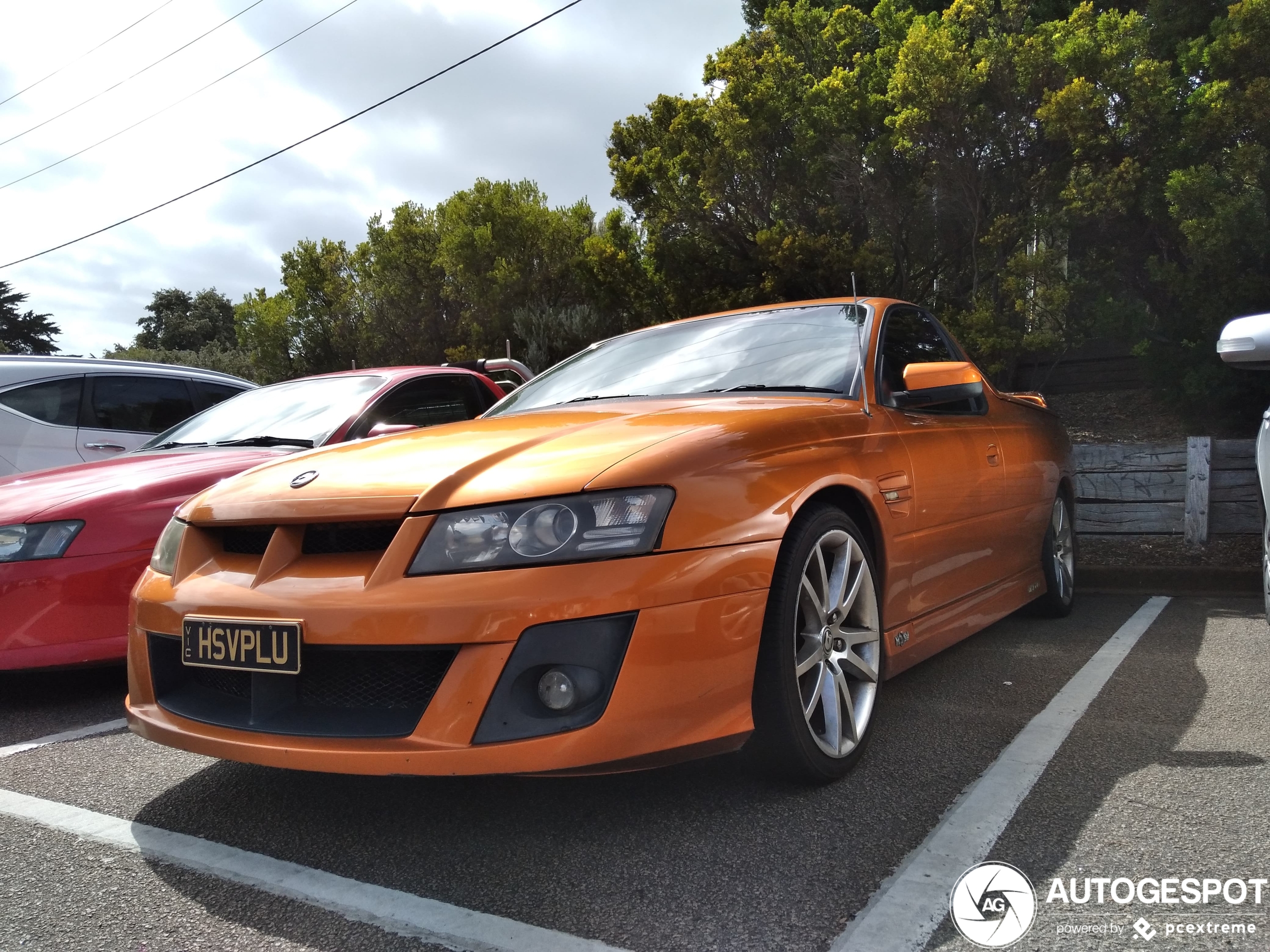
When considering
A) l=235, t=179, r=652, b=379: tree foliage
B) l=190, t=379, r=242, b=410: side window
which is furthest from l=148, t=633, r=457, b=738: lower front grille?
l=235, t=179, r=652, b=379: tree foliage

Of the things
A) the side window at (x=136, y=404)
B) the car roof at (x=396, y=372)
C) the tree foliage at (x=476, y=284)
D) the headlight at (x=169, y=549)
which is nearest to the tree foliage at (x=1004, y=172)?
the tree foliage at (x=476, y=284)

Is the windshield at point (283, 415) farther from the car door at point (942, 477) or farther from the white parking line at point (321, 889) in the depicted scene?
the car door at point (942, 477)

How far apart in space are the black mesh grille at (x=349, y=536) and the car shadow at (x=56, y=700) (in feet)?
5.21

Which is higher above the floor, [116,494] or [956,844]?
[116,494]

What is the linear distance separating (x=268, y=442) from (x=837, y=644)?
2.97 meters

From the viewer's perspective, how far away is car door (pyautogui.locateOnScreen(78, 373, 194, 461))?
5.90 metres

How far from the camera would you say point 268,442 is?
4434mm

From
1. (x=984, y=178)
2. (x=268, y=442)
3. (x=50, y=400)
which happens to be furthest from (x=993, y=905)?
(x=984, y=178)

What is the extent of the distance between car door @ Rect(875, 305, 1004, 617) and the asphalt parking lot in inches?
18.7

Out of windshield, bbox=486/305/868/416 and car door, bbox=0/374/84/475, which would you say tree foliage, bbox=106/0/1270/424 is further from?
car door, bbox=0/374/84/475

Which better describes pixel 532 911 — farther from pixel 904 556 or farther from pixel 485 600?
pixel 904 556

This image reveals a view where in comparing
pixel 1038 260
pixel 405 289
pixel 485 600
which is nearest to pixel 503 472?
pixel 485 600

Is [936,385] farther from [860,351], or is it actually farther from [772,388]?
→ [772,388]

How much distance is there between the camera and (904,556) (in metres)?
2.93
